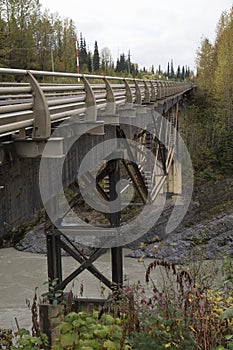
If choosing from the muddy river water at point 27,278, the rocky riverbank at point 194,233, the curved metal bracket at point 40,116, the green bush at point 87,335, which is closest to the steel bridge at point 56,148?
the curved metal bracket at point 40,116

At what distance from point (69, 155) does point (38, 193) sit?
1.19 metres

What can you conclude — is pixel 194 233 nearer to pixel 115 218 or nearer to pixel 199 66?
pixel 115 218

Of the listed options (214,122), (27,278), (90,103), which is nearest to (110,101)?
(90,103)

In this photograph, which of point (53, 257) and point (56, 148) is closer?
point (56, 148)

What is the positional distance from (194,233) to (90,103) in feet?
52.1

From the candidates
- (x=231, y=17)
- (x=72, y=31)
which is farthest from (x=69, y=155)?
(x=72, y=31)

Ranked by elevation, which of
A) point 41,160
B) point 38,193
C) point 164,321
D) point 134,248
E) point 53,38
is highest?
point 53,38

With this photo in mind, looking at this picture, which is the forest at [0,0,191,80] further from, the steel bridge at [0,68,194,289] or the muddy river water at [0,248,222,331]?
the steel bridge at [0,68,194,289]

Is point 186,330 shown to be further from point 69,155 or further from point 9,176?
point 69,155

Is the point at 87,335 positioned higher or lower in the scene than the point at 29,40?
lower

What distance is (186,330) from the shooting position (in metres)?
3.74

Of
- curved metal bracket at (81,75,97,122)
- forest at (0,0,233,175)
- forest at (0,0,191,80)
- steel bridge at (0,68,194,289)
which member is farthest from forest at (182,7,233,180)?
curved metal bracket at (81,75,97,122)

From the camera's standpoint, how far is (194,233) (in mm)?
21656

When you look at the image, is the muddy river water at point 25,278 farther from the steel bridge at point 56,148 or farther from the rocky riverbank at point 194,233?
the steel bridge at point 56,148
